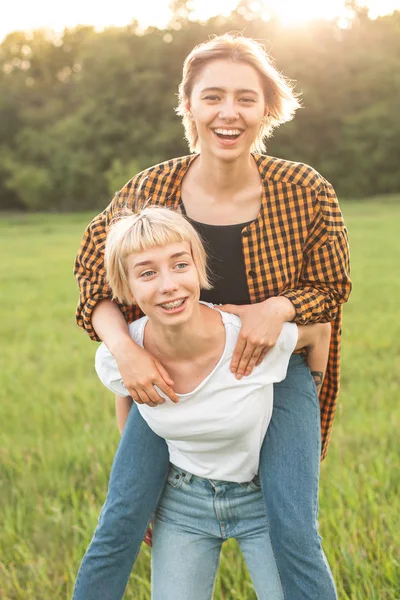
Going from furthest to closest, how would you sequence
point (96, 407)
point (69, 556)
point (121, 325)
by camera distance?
point (96, 407) < point (69, 556) < point (121, 325)

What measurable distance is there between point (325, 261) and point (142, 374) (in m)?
0.72

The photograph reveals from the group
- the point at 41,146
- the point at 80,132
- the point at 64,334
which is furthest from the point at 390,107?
the point at 64,334

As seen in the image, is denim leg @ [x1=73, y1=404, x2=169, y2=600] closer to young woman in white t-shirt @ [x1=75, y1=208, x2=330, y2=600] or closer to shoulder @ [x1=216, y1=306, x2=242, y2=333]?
young woman in white t-shirt @ [x1=75, y1=208, x2=330, y2=600]

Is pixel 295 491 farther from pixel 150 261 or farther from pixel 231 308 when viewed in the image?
pixel 150 261

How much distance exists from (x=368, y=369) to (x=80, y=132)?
121 ft

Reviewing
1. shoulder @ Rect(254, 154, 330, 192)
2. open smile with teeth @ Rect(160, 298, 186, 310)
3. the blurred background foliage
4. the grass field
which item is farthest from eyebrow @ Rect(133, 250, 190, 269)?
the blurred background foliage

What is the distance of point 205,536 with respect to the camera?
7.50 feet

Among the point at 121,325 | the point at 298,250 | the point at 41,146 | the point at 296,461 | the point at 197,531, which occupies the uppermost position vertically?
the point at 41,146

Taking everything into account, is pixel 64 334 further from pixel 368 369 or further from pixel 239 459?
pixel 239 459

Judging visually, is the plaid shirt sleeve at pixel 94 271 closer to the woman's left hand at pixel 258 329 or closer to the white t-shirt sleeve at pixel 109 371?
the white t-shirt sleeve at pixel 109 371

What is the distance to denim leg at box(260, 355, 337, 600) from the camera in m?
2.07

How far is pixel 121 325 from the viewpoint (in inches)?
94.5

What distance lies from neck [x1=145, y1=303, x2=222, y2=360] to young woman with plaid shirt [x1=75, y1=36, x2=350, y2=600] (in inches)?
2.3

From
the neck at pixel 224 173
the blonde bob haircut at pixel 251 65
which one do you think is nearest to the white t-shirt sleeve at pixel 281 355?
the neck at pixel 224 173
